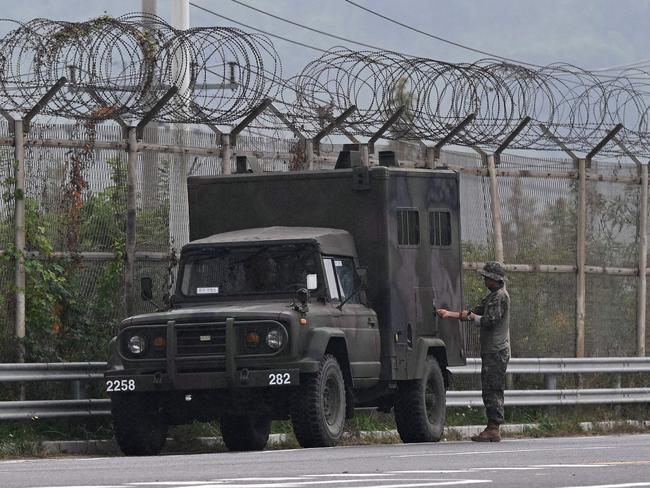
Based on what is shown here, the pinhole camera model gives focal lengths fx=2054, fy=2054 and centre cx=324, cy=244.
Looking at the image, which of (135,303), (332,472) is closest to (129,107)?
(135,303)

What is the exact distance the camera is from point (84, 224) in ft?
75.0

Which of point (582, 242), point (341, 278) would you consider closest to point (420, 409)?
point (341, 278)

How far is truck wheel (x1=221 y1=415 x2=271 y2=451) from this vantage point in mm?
21562

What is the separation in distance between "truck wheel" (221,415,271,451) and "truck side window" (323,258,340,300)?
1684 mm

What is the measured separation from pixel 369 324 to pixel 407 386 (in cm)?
119

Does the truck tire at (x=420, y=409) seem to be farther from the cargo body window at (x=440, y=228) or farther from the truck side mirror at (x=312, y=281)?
the truck side mirror at (x=312, y=281)

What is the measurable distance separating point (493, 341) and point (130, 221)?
4.34 m

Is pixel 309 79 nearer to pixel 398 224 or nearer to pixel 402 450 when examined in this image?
pixel 398 224

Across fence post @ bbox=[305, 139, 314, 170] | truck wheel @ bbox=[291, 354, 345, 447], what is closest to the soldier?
truck wheel @ bbox=[291, 354, 345, 447]

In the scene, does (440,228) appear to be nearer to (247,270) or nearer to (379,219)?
(379,219)

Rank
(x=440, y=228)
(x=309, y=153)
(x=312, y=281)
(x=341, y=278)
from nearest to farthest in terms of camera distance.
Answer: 1. (x=312, y=281)
2. (x=341, y=278)
3. (x=440, y=228)
4. (x=309, y=153)

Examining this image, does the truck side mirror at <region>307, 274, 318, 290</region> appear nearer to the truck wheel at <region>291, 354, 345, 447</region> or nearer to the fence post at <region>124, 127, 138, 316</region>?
the truck wheel at <region>291, 354, 345, 447</region>

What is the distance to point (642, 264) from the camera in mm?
29406

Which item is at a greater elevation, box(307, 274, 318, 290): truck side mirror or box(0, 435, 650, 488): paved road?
box(307, 274, 318, 290): truck side mirror
